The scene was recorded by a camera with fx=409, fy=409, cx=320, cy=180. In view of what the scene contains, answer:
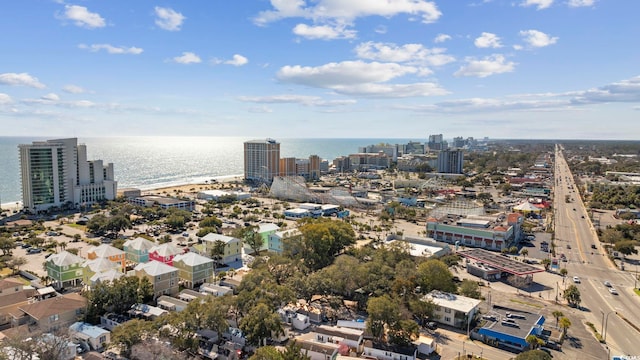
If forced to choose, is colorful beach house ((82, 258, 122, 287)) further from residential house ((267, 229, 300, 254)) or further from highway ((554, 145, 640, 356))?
highway ((554, 145, 640, 356))

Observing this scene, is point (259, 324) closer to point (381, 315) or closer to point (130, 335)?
point (130, 335)

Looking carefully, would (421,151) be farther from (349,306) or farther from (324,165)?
(349,306)

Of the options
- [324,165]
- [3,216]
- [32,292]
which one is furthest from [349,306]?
[324,165]

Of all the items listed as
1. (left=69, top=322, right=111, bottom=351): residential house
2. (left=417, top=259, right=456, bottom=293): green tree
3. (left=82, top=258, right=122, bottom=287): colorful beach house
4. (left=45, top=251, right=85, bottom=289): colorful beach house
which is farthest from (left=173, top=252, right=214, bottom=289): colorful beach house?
(left=417, top=259, right=456, bottom=293): green tree

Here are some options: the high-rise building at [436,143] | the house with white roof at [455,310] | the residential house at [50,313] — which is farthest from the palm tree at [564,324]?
the high-rise building at [436,143]

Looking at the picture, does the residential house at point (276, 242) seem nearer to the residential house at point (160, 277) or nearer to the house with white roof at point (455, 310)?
the residential house at point (160, 277)

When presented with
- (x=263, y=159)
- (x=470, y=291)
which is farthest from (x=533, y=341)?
(x=263, y=159)
